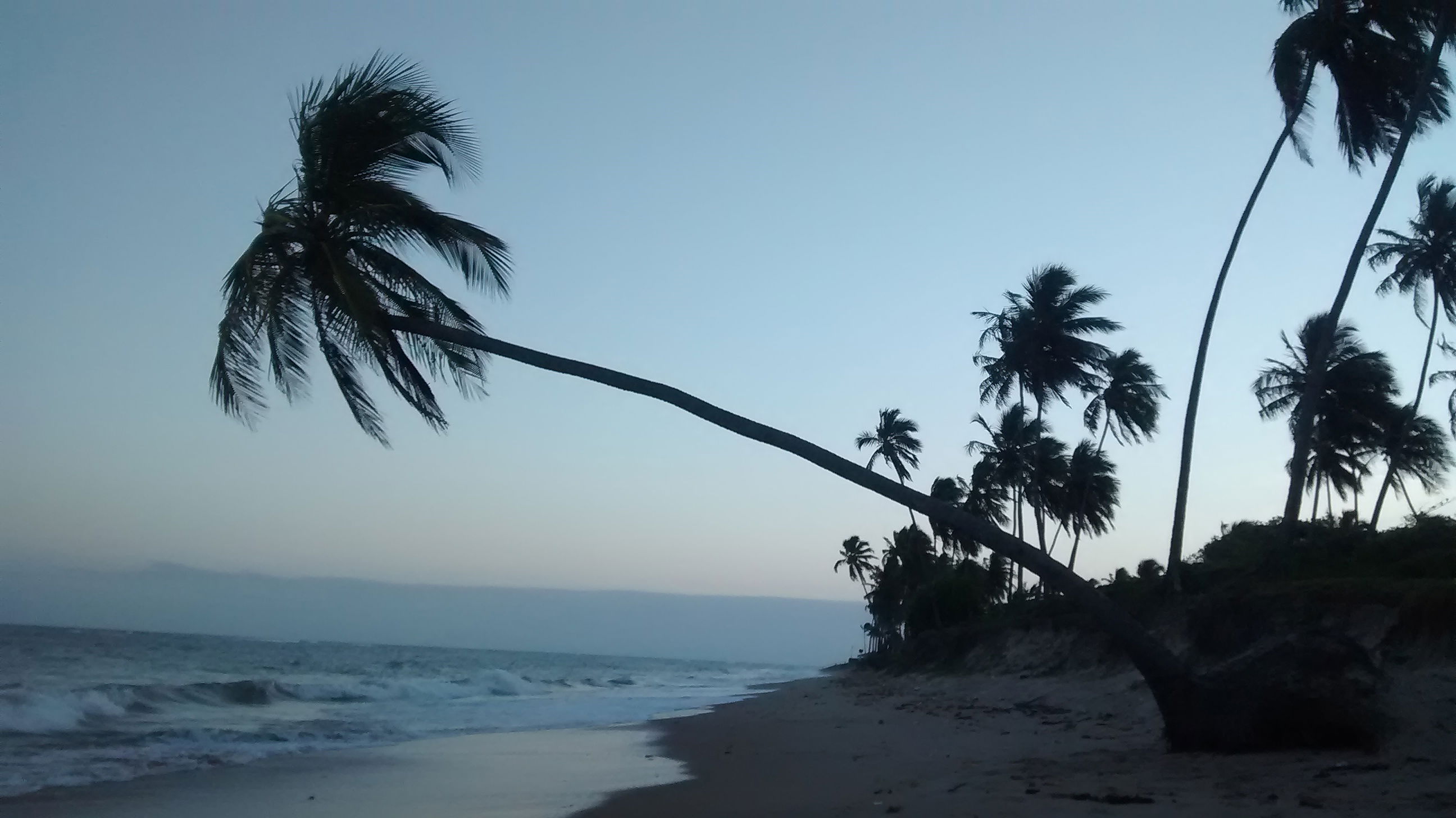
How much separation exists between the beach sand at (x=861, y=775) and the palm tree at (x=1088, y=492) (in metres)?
24.4

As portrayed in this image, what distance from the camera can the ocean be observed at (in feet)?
46.8

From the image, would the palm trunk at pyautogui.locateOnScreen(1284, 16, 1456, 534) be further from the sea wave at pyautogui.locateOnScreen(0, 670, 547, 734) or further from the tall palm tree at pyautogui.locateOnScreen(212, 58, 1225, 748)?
the sea wave at pyautogui.locateOnScreen(0, 670, 547, 734)

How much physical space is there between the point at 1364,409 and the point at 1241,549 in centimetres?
560

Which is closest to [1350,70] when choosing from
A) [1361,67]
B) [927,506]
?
[1361,67]

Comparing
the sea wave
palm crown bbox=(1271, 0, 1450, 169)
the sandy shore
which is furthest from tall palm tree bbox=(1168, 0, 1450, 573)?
the sea wave

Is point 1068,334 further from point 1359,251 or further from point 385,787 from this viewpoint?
point 385,787

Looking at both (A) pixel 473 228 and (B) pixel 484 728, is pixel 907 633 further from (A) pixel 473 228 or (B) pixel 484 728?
(A) pixel 473 228

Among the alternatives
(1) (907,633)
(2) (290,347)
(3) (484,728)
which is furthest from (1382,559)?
(1) (907,633)

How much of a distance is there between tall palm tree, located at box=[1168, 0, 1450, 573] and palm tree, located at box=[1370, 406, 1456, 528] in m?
15.8

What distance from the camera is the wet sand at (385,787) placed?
974 centimetres

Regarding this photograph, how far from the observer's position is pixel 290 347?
1179 cm

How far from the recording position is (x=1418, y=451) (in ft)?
114

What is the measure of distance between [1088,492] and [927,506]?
1337 inches

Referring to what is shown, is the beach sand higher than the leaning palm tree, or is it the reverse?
the leaning palm tree
